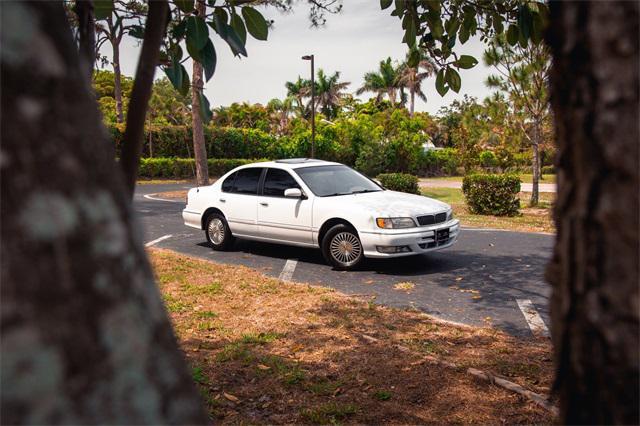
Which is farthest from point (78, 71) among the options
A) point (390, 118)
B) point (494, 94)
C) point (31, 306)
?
point (390, 118)

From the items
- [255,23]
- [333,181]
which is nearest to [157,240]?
[333,181]

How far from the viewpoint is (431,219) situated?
7852 millimetres

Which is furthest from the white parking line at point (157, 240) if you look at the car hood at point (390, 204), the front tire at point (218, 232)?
the car hood at point (390, 204)

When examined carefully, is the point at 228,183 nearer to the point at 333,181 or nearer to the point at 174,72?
the point at 333,181

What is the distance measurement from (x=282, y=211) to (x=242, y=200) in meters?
0.96

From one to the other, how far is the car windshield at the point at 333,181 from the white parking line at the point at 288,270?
3.80 ft

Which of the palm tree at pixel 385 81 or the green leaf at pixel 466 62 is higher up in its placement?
the palm tree at pixel 385 81

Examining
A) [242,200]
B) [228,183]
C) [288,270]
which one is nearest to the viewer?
[288,270]

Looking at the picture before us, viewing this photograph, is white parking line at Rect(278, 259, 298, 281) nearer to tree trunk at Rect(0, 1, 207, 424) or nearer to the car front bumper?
the car front bumper

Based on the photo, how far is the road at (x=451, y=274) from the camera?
5.93 metres

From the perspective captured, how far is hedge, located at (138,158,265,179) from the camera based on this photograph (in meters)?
33.4

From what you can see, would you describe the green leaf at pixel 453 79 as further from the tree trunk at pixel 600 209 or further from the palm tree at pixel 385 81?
the palm tree at pixel 385 81

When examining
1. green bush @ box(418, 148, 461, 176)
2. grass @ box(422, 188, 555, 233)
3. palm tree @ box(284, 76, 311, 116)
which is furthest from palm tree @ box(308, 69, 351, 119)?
grass @ box(422, 188, 555, 233)

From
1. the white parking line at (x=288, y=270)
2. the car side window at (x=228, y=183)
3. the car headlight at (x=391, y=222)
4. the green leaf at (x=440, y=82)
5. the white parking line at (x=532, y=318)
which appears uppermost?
the green leaf at (x=440, y=82)
